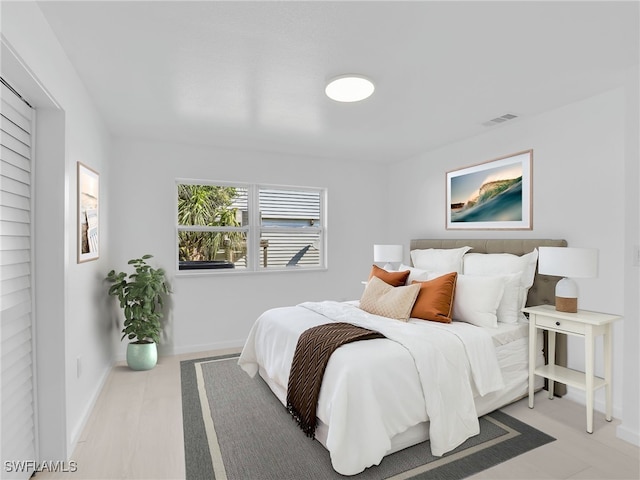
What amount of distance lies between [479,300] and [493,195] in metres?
1.33

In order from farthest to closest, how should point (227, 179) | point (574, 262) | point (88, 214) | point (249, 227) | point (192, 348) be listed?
point (249, 227) < point (227, 179) < point (192, 348) < point (88, 214) < point (574, 262)

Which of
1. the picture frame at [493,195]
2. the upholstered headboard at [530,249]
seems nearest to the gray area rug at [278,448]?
the upholstered headboard at [530,249]

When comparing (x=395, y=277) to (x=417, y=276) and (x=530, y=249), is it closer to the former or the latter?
(x=417, y=276)

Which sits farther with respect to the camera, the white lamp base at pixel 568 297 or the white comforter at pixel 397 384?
the white lamp base at pixel 568 297

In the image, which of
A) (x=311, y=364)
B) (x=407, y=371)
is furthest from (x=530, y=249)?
(x=311, y=364)

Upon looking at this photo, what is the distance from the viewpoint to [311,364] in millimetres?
2424

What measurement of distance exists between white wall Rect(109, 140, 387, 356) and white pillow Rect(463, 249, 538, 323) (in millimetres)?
1973

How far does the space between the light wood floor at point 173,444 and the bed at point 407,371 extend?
0.95ft

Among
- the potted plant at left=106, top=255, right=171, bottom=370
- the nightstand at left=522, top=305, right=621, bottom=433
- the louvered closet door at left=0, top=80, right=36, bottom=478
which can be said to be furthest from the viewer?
the potted plant at left=106, top=255, right=171, bottom=370

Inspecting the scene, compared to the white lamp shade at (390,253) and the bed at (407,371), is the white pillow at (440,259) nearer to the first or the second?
the white lamp shade at (390,253)

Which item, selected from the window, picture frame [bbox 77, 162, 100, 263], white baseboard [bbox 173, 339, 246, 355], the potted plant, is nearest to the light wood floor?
the potted plant

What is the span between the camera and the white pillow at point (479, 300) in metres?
2.93

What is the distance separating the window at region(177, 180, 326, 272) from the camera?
4441 millimetres

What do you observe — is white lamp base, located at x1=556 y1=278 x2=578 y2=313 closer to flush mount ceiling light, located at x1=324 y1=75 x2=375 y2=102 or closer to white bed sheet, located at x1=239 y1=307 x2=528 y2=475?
white bed sheet, located at x1=239 y1=307 x2=528 y2=475
